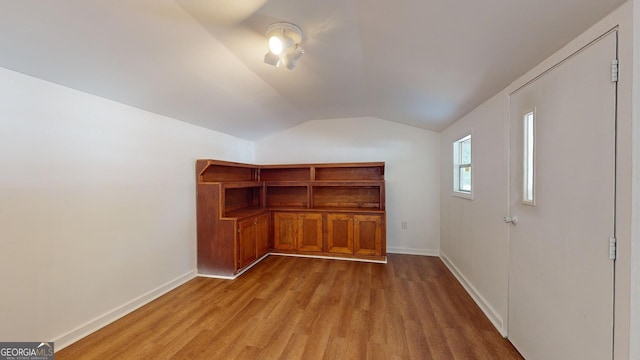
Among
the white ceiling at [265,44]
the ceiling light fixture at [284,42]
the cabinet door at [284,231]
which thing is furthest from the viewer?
the cabinet door at [284,231]

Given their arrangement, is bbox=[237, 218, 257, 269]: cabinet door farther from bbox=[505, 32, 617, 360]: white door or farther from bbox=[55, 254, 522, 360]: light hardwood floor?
bbox=[505, 32, 617, 360]: white door

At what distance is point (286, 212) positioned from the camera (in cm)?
434

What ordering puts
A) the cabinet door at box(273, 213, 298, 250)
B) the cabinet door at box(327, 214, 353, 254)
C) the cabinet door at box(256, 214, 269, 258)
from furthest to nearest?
the cabinet door at box(273, 213, 298, 250), the cabinet door at box(327, 214, 353, 254), the cabinet door at box(256, 214, 269, 258)

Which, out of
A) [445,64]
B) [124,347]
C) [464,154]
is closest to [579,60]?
[445,64]

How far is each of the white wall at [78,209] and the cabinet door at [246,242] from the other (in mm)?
775

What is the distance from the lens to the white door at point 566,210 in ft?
4.01

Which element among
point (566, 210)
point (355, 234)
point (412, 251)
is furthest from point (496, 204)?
point (412, 251)

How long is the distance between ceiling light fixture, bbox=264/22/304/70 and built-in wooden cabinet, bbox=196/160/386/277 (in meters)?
2.08

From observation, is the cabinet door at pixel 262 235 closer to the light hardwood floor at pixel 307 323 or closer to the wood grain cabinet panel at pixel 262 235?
the wood grain cabinet panel at pixel 262 235

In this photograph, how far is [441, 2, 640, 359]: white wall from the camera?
112cm

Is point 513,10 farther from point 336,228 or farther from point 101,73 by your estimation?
point 336,228

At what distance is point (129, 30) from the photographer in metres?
1.64

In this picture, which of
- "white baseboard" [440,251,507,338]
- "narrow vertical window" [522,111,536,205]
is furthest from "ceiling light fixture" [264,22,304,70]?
"white baseboard" [440,251,507,338]

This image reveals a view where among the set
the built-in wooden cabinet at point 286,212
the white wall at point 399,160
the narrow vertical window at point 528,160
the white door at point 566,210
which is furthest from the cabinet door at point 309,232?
the narrow vertical window at point 528,160
